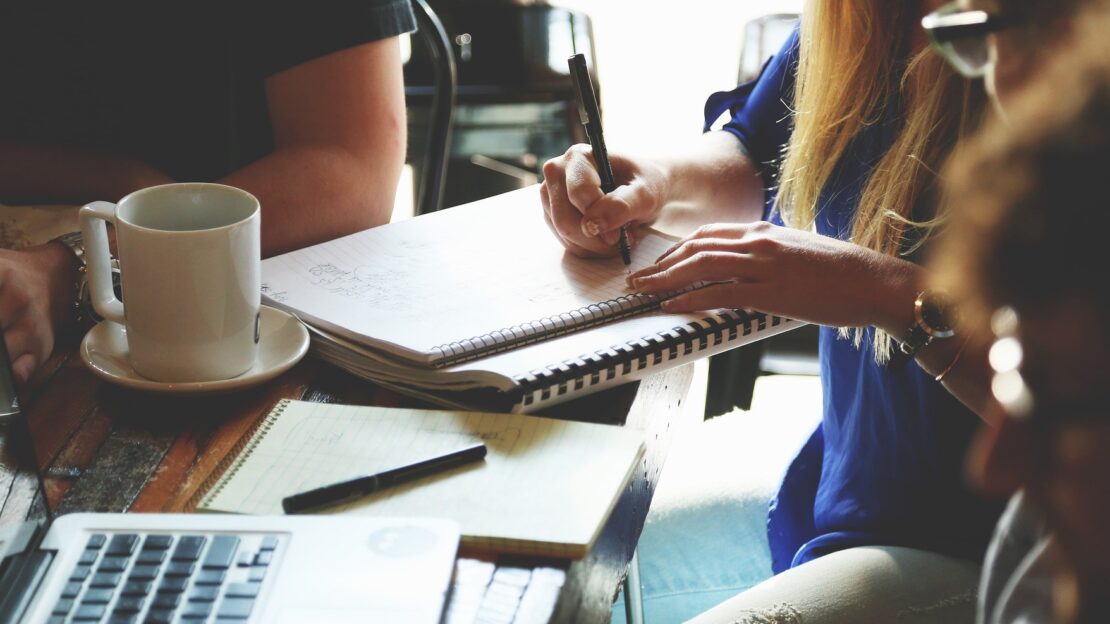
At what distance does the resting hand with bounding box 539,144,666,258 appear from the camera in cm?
90

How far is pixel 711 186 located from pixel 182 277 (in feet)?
2.10

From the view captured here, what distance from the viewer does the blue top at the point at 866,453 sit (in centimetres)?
91

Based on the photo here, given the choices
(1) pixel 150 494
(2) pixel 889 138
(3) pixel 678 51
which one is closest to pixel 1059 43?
(1) pixel 150 494

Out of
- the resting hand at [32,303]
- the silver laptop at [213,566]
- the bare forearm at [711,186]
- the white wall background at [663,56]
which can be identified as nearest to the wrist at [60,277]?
the resting hand at [32,303]

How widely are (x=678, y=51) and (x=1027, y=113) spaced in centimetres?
390

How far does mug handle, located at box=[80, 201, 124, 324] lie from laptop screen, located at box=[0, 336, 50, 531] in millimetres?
128

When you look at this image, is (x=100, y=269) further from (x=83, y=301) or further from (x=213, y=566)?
(x=213, y=566)

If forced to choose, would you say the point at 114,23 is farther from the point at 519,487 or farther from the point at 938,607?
the point at 938,607

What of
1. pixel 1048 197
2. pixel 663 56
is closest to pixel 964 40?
pixel 1048 197

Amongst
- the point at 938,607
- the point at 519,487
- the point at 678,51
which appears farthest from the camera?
the point at 678,51

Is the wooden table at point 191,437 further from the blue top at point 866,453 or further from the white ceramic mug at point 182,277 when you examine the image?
the blue top at point 866,453

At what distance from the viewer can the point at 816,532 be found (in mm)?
1048

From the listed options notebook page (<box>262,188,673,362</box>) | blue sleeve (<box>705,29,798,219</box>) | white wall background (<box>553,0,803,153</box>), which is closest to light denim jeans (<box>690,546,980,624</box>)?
Result: notebook page (<box>262,188,673,362</box>)

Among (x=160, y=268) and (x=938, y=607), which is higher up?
(x=160, y=268)
